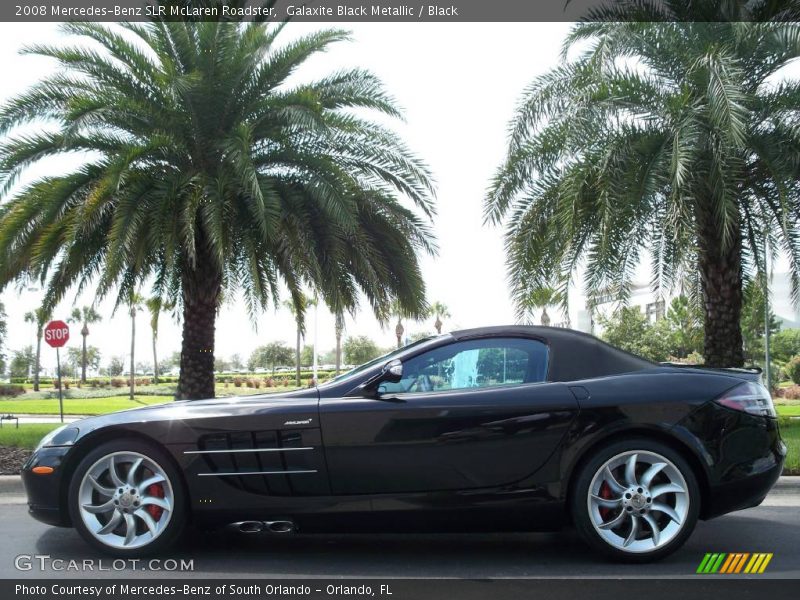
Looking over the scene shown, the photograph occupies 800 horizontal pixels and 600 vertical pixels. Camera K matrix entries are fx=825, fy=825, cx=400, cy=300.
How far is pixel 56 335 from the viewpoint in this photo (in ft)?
75.6

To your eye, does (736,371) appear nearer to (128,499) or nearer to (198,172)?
(128,499)

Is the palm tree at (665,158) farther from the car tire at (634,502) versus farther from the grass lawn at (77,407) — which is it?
the grass lawn at (77,407)

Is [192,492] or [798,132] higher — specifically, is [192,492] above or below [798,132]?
below

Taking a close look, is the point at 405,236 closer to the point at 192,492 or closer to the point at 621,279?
the point at 621,279

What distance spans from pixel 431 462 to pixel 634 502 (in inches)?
49.1

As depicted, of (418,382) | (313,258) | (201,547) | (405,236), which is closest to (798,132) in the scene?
(405,236)

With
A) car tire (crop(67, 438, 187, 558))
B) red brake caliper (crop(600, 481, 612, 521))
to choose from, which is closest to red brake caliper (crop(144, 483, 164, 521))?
car tire (crop(67, 438, 187, 558))

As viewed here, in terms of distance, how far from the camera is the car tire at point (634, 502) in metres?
4.95

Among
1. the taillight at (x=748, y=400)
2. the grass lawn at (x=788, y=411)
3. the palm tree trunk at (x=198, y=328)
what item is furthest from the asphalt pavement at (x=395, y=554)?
the grass lawn at (x=788, y=411)

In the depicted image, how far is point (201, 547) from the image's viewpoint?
18.0ft

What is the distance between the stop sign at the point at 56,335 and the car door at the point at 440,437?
65.2ft

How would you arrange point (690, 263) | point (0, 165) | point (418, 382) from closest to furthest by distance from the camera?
point (418, 382), point (0, 165), point (690, 263)

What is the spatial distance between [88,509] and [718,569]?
151 inches

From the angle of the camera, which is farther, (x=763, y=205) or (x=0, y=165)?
(x=763, y=205)
